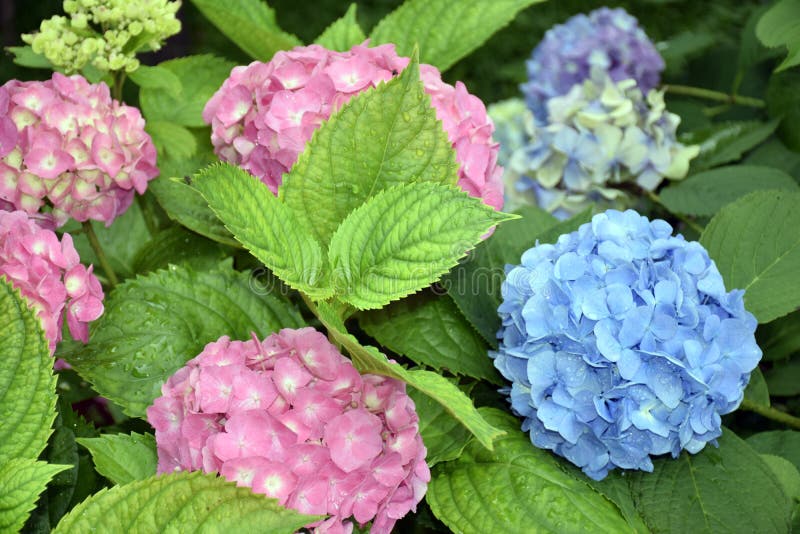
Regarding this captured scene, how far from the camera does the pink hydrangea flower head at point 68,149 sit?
893mm

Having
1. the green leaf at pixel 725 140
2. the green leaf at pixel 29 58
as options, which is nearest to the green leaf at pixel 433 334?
the green leaf at pixel 29 58

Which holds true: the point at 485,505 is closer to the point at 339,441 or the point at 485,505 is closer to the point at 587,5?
the point at 339,441

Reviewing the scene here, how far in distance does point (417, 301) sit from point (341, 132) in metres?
0.22

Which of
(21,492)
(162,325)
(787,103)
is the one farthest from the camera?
(787,103)

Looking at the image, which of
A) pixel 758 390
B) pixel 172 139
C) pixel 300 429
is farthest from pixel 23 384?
pixel 758 390

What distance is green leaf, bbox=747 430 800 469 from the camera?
3.25 ft

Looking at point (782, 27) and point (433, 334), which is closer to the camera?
point (433, 334)

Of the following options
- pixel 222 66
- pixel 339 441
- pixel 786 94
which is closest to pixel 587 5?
pixel 786 94

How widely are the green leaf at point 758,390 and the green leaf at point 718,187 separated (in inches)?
12.8

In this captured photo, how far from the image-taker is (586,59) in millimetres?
1560

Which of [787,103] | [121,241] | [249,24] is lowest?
[787,103]

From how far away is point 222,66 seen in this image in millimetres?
1203

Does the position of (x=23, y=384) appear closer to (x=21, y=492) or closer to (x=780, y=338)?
(x=21, y=492)

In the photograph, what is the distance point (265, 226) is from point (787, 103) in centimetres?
96
